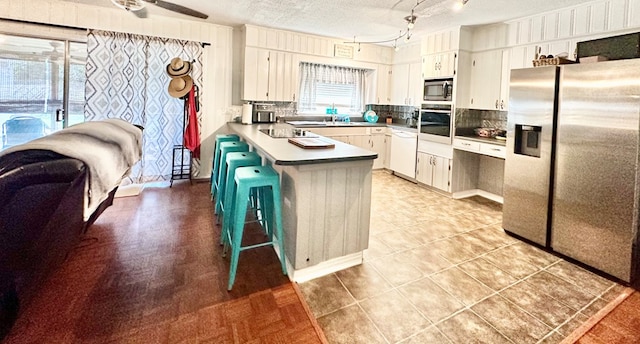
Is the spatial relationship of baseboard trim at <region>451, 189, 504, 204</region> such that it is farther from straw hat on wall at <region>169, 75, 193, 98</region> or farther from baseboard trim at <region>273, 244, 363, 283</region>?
straw hat on wall at <region>169, 75, 193, 98</region>

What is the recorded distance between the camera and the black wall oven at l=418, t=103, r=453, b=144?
185 inches

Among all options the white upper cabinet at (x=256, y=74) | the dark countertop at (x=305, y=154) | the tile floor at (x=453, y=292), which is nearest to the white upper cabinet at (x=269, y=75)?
the white upper cabinet at (x=256, y=74)

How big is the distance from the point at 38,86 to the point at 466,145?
5747 millimetres

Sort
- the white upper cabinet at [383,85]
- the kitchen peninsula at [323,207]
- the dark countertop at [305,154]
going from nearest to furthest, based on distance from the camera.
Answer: the dark countertop at [305,154], the kitchen peninsula at [323,207], the white upper cabinet at [383,85]

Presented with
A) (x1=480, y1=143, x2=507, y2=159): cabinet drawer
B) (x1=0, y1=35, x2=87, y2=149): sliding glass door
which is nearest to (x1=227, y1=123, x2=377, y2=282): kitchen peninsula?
(x1=480, y1=143, x2=507, y2=159): cabinet drawer

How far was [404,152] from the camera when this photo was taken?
5.59 meters

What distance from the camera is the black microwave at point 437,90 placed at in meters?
4.68

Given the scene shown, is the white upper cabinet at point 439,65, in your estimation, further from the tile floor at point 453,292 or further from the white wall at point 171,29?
the white wall at point 171,29

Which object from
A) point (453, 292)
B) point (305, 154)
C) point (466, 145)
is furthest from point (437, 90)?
point (453, 292)

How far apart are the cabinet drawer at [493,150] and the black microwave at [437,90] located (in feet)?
3.05

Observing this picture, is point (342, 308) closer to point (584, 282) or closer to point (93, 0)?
point (584, 282)

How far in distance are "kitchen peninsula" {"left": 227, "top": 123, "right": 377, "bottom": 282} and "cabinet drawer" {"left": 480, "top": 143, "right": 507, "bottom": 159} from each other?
2.29 m

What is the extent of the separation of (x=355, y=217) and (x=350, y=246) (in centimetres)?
24

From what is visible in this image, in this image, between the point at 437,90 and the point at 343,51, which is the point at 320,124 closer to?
the point at 343,51
